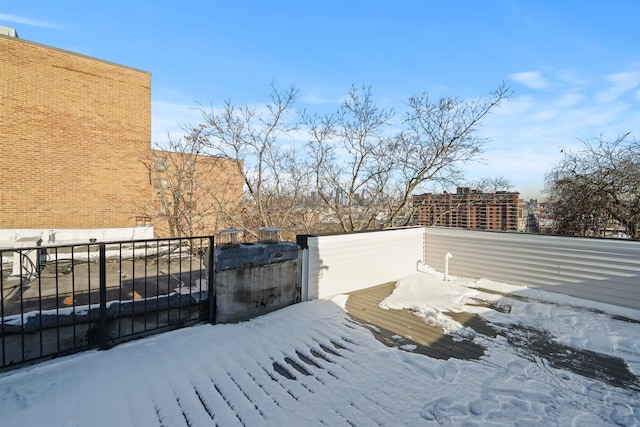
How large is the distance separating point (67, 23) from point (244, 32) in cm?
376

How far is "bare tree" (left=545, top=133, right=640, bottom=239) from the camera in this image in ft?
21.3

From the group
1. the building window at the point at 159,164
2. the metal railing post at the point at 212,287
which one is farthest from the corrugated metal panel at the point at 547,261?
the building window at the point at 159,164

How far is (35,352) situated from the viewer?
7.93 feet

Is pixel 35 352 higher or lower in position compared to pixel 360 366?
higher

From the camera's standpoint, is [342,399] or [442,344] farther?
[442,344]

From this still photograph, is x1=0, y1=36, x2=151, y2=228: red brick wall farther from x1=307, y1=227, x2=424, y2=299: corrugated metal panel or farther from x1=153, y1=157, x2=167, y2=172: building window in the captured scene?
x1=307, y1=227, x2=424, y2=299: corrugated metal panel

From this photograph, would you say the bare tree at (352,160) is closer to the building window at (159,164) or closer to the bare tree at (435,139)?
the bare tree at (435,139)

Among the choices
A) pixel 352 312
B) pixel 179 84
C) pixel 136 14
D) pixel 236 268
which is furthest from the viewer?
pixel 179 84

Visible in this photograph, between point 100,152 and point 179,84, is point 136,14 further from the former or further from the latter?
point 100,152

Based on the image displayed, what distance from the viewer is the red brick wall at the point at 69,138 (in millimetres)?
9203

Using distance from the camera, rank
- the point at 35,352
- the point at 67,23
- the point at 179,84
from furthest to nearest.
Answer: the point at 179,84 → the point at 67,23 → the point at 35,352

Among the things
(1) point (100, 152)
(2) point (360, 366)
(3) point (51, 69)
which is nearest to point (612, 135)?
(2) point (360, 366)

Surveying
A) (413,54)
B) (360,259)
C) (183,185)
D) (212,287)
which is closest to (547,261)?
(360,259)

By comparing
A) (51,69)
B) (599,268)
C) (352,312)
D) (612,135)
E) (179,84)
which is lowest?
(352,312)
